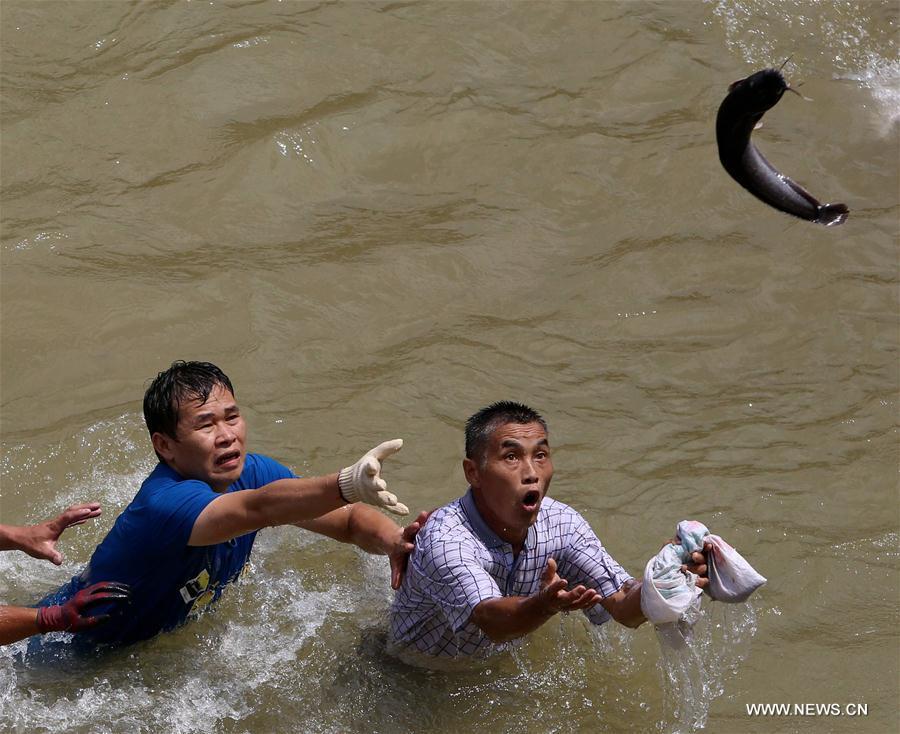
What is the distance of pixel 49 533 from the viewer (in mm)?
5008

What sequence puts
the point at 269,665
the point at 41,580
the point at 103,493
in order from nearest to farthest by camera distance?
the point at 269,665, the point at 41,580, the point at 103,493

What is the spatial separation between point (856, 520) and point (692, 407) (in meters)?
1.02

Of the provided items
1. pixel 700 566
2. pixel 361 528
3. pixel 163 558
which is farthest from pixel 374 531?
pixel 700 566

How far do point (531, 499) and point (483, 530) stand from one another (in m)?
0.25

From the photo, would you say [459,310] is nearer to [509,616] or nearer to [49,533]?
[49,533]

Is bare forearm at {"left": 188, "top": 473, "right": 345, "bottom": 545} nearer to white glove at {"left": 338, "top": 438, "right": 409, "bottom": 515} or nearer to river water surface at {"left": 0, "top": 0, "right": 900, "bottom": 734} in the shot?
white glove at {"left": 338, "top": 438, "right": 409, "bottom": 515}

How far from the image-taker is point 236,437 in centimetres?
480

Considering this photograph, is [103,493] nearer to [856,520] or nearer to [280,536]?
[280,536]

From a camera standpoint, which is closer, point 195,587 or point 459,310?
point 195,587

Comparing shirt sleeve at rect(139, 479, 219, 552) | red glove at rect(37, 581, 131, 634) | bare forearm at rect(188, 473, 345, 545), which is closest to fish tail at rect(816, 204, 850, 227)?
Result: bare forearm at rect(188, 473, 345, 545)

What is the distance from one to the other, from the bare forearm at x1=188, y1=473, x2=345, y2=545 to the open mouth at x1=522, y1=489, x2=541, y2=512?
2.47ft

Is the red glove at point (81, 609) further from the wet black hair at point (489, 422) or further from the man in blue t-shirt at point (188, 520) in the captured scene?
the wet black hair at point (489, 422)

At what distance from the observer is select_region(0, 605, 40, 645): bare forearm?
15.4 feet

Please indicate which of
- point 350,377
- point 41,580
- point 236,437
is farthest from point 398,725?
point 350,377
